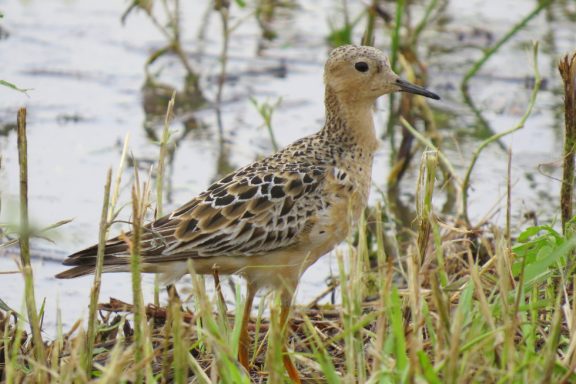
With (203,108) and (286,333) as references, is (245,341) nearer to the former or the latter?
(286,333)

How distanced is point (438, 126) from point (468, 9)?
2.98 m

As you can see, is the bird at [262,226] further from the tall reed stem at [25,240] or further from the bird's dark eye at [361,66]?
the tall reed stem at [25,240]

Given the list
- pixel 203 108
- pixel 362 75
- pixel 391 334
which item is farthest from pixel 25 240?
pixel 203 108

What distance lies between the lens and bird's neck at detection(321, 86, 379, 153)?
586cm

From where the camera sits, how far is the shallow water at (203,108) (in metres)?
7.61

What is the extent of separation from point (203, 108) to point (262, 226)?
14.3 feet

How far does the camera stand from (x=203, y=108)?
Answer: 376 inches

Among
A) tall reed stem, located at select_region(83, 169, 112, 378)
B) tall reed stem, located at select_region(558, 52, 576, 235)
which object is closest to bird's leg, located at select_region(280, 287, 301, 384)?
tall reed stem, located at select_region(83, 169, 112, 378)

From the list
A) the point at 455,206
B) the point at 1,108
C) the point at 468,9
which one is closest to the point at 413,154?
the point at 455,206

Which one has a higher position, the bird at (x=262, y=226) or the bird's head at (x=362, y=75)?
the bird's head at (x=362, y=75)

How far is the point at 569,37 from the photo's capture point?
1096cm

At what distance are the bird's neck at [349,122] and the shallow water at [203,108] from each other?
905 mm

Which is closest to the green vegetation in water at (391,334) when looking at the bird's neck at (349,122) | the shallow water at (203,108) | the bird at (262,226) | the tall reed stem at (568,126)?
the bird at (262,226)

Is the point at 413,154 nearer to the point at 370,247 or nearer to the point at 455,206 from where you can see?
the point at 455,206
